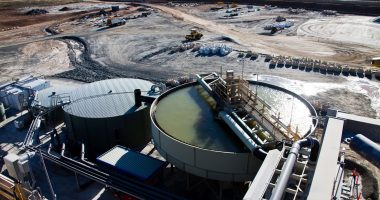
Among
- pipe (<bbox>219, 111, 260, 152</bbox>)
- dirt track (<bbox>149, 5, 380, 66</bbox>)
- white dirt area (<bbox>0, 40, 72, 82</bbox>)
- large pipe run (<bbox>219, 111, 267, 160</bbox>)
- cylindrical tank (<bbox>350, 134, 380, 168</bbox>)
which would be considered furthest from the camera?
dirt track (<bbox>149, 5, 380, 66</bbox>)

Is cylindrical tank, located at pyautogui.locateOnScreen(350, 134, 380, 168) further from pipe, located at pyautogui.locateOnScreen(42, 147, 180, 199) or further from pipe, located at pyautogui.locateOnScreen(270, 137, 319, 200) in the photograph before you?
pipe, located at pyautogui.locateOnScreen(42, 147, 180, 199)

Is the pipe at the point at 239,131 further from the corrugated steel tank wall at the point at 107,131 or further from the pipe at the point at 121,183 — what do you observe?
the corrugated steel tank wall at the point at 107,131

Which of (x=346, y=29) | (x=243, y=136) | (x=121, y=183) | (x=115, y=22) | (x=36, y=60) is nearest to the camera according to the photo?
(x=243, y=136)

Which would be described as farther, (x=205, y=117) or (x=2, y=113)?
(x=2, y=113)

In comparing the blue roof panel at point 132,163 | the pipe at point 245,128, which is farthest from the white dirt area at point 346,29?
the blue roof panel at point 132,163

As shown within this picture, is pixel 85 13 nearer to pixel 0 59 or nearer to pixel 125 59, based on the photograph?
pixel 0 59

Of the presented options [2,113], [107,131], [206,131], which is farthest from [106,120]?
[2,113]

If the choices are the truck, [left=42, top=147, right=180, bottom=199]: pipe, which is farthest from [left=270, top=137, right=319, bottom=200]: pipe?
the truck

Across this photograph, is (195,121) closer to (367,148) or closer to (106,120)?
(106,120)
